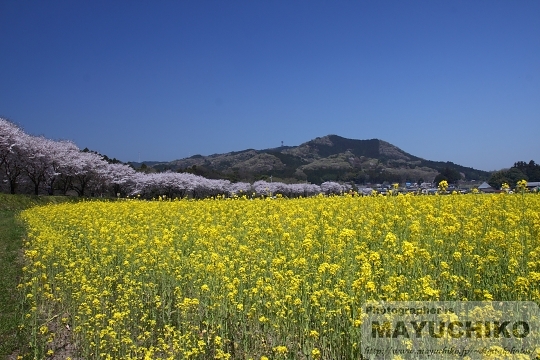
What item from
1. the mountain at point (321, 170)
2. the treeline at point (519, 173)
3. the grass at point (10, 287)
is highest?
the mountain at point (321, 170)

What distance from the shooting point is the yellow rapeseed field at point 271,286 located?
15.4 feet

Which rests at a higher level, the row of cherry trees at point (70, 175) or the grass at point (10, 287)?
the row of cherry trees at point (70, 175)

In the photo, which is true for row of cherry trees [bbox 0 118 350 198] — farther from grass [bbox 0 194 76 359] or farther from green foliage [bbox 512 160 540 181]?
green foliage [bbox 512 160 540 181]

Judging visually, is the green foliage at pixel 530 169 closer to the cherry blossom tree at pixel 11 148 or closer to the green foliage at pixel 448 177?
the green foliage at pixel 448 177

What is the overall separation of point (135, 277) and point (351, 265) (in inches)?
155

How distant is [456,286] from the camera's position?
5.11 metres

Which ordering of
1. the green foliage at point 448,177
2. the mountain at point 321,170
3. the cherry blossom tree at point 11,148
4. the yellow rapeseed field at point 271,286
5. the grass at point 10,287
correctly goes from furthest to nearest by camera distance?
the mountain at point 321,170 → the green foliage at point 448,177 → the cherry blossom tree at point 11,148 → the grass at point 10,287 → the yellow rapeseed field at point 271,286

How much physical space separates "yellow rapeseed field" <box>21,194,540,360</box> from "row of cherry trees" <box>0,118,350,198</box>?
1448cm

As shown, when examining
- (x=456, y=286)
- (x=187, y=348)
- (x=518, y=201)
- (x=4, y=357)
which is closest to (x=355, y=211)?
(x=518, y=201)

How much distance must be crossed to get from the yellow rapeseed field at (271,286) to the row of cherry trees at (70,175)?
14479 millimetres

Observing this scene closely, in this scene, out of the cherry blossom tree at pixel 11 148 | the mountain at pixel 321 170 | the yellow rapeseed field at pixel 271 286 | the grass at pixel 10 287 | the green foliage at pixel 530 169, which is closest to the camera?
the yellow rapeseed field at pixel 271 286

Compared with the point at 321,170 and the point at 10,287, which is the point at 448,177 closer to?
the point at 321,170

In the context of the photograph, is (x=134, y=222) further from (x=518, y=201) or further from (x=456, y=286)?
(x=518, y=201)

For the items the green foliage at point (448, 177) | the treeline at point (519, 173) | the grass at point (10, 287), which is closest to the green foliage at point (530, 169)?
the treeline at point (519, 173)
